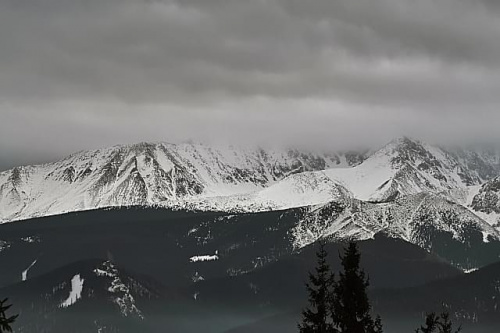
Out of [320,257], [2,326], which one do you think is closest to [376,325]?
[320,257]

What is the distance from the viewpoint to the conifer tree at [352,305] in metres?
58.9

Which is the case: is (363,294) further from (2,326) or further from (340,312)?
(2,326)

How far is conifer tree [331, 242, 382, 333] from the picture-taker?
5894cm

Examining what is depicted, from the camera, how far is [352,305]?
59531mm

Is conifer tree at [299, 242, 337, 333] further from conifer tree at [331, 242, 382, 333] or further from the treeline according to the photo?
conifer tree at [331, 242, 382, 333]

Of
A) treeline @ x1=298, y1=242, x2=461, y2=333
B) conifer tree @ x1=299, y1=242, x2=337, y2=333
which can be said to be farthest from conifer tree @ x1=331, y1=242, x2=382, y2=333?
conifer tree @ x1=299, y1=242, x2=337, y2=333

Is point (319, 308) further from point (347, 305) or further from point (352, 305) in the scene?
point (352, 305)

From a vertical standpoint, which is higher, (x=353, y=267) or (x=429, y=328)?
(x=353, y=267)

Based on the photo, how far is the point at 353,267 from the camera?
59.9m

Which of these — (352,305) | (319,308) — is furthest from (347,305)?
(319,308)

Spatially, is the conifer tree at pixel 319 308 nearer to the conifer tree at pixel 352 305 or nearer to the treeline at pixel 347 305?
the treeline at pixel 347 305

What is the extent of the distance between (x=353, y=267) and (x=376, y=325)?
341 centimetres

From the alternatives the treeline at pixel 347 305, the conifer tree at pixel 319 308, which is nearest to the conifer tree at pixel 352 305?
the treeline at pixel 347 305

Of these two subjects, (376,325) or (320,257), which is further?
(320,257)
